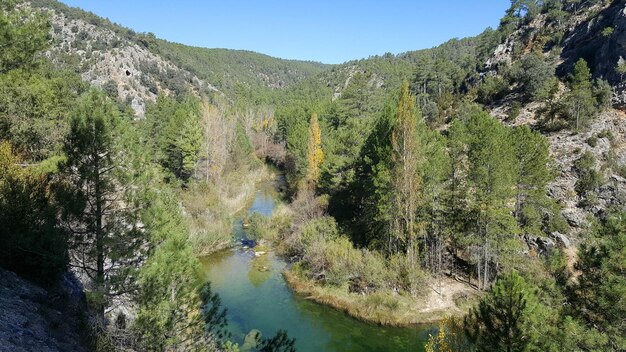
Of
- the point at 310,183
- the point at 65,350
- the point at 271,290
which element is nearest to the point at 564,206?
the point at 310,183

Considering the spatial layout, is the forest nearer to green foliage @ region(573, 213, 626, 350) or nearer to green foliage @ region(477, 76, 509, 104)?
green foliage @ region(573, 213, 626, 350)

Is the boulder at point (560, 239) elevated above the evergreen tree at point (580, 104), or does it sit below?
below

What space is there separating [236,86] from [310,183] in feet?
393

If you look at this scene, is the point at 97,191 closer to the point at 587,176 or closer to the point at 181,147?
the point at 181,147

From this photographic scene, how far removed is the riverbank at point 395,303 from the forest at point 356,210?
135mm

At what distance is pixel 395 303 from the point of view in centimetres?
2630

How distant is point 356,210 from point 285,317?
13.5 meters

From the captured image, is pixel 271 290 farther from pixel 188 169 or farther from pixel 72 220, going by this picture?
pixel 188 169

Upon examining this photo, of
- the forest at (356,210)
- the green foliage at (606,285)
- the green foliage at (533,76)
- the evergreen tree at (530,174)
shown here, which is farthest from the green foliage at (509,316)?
the green foliage at (533,76)

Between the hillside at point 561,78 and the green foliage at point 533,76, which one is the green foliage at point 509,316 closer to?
the hillside at point 561,78

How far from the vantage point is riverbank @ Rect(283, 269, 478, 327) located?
84.0ft

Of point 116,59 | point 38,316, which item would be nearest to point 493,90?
point 38,316

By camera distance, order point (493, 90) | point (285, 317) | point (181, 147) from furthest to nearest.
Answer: point (493, 90) < point (181, 147) < point (285, 317)

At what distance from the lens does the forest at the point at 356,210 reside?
1269cm
